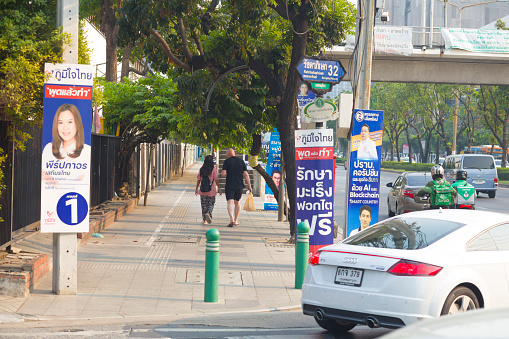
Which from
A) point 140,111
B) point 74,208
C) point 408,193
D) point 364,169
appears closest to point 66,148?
point 74,208

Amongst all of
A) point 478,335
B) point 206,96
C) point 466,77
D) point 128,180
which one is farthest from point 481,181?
point 478,335

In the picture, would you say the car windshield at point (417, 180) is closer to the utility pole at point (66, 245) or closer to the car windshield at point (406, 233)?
the car windshield at point (406, 233)

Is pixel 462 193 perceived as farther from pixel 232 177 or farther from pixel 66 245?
pixel 232 177

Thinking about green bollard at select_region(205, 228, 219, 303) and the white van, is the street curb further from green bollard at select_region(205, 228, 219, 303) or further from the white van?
the white van

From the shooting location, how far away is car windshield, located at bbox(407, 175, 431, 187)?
2028 cm

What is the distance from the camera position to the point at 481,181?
1251 inches

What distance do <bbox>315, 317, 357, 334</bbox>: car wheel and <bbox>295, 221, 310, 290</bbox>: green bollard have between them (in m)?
2.29

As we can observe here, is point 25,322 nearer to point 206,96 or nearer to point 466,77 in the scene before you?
point 206,96

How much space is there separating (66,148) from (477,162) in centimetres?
2786

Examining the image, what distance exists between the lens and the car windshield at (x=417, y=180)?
20.3m

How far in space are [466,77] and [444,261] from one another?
2564cm

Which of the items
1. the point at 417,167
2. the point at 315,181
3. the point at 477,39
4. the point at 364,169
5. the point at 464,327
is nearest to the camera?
the point at 464,327

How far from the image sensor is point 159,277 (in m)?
9.80

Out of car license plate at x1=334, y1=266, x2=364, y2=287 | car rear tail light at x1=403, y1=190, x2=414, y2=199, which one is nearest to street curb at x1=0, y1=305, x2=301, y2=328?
car license plate at x1=334, y1=266, x2=364, y2=287
